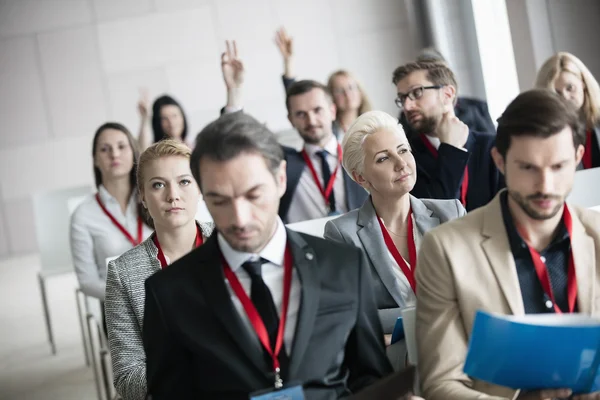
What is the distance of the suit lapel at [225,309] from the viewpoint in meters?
2.02

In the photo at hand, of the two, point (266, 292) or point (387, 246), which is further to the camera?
point (387, 246)

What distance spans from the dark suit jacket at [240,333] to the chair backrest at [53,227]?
4.81 meters

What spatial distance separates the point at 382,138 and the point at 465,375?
4.35 feet

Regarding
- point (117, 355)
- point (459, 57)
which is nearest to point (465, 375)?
point (117, 355)

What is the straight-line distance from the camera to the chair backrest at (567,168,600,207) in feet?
12.9

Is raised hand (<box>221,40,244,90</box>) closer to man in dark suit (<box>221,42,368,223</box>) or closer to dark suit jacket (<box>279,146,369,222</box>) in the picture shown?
man in dark suit (<box>221,42,368,223</box>)

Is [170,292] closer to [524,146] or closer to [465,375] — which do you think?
[465,375]

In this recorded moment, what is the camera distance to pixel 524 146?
2168 mm

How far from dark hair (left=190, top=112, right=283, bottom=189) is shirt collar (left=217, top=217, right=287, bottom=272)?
17cm

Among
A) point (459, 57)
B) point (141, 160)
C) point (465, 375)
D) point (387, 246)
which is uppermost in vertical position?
point (459, 57)

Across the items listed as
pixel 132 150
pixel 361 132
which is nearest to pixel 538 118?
pixel 361 132

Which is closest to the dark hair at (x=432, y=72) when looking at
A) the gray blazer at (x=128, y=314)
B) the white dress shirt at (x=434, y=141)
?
the white dress shirt at (x=434, y=141)

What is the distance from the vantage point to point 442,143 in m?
4.28

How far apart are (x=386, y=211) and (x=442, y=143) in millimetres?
1131
